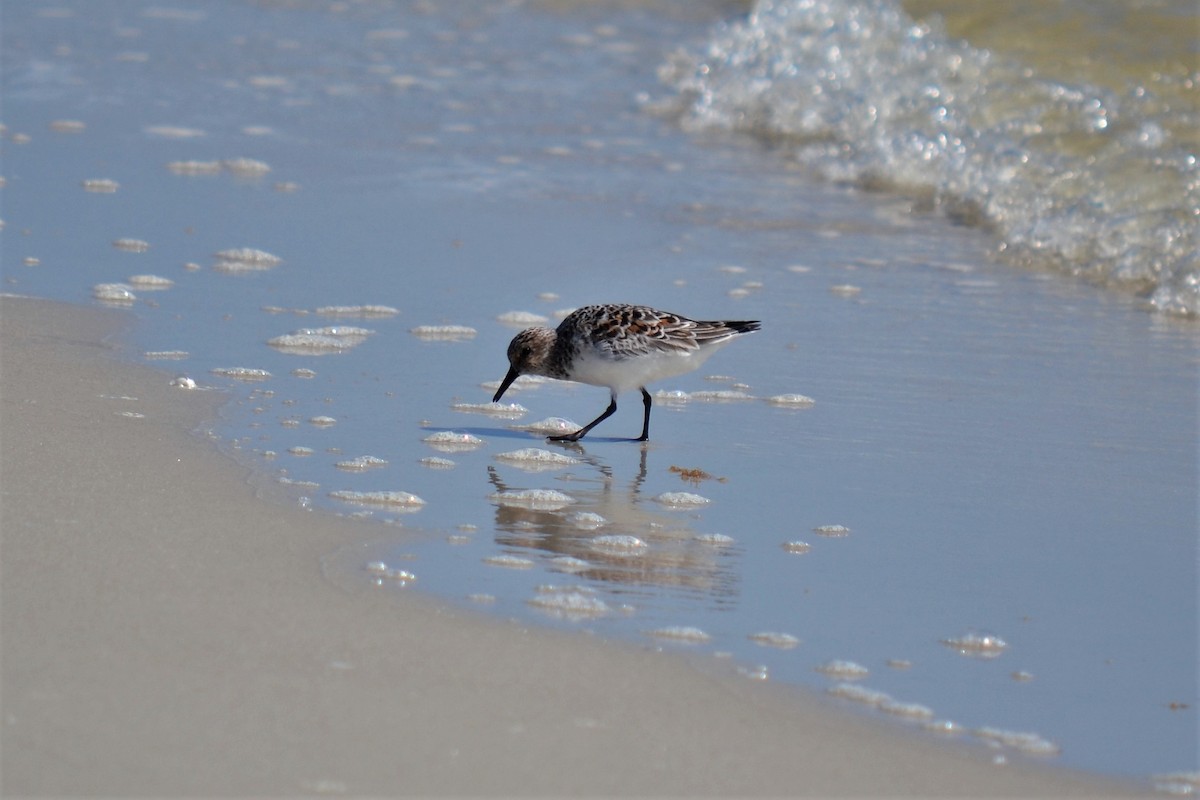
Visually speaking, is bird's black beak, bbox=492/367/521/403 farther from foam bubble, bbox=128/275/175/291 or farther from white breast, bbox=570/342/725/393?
foam bubble, bbox=128/275/175/291

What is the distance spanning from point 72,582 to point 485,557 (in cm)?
115

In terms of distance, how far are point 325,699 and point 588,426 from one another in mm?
2688

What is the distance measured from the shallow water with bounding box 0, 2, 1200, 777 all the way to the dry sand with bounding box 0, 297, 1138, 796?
20cm

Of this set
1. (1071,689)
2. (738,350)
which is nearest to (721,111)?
(738,350)

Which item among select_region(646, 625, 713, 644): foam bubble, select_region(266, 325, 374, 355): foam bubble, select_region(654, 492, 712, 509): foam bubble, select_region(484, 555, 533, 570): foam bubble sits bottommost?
select_region(646, 625, 713, 644): foam bubble

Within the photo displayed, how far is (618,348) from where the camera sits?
6.05 meters

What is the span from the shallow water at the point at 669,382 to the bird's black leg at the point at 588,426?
2.8 inches

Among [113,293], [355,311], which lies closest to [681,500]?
[355,311]

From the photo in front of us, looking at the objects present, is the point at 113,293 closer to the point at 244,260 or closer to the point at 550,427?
the point at 244,260

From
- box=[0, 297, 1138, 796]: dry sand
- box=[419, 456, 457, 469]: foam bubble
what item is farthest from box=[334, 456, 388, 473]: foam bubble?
box=[0, 297, 1138, 796]: dry sand

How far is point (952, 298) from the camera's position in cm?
811

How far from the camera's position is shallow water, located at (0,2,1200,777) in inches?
166

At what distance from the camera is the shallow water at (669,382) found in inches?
Answer: 166

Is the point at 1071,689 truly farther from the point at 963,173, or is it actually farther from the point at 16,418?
the point at 963,173
